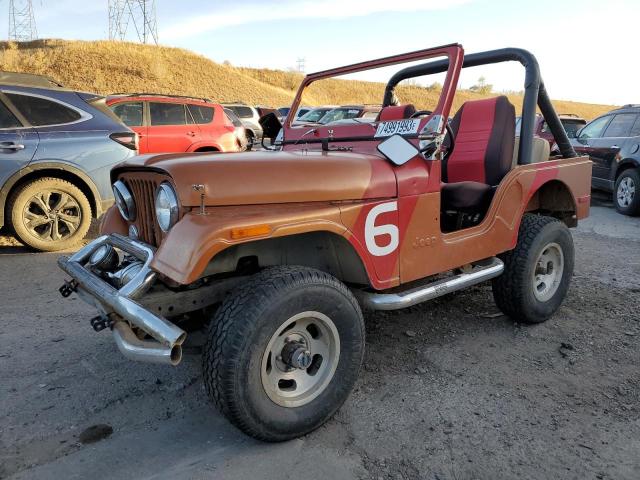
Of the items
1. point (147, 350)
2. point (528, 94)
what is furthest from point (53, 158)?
point (528, 94)

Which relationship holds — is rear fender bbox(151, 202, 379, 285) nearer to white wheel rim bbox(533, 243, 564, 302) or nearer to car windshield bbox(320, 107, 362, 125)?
white wheel rim bbox(533, 243, 564, 302)

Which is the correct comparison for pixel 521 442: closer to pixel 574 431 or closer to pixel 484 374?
pixel 574 431

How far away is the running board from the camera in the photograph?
2.77m

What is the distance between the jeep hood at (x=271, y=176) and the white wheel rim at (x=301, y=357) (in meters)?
0.60

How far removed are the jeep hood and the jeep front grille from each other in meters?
0.09

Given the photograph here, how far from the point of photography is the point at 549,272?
3959 millimetres

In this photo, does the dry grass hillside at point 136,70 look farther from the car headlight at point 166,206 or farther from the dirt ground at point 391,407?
the car headlight at point 166,206

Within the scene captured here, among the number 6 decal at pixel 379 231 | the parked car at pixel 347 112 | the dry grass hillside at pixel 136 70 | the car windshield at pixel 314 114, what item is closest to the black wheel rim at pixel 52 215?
the number 6 decal at pixel 379 231

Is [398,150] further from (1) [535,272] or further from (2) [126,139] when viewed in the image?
(2) [126,139]

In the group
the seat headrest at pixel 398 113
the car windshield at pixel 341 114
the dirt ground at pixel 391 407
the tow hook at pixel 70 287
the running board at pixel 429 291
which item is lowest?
the dirt ground at pixel 391 407

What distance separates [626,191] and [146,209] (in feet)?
27.1

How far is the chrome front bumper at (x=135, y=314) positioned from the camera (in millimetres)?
2076

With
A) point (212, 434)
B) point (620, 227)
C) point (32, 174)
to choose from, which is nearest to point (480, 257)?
point (212, 434)

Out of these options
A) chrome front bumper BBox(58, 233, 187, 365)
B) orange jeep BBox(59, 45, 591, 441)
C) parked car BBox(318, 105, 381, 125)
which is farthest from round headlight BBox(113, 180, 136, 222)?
parked car BBox(318, 105, 381, 125)
